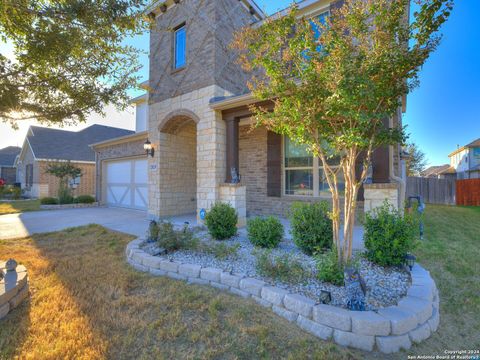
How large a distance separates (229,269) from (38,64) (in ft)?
15.5

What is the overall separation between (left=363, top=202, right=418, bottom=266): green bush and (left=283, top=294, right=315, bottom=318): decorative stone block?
1491 mm

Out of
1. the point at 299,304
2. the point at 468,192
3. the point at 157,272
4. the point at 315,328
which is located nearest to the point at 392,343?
the point at 315,328

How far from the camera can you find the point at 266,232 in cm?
442

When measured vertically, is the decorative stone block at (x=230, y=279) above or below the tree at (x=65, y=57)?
below

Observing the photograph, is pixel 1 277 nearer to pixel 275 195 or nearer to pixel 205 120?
pixel 205 120

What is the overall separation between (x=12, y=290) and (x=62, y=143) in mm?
21738

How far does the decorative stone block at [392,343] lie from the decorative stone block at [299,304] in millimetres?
600

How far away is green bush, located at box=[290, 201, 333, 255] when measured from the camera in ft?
12.8

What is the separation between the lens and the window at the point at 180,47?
26.4ft

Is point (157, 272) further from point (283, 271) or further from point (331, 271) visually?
point (331, 271)

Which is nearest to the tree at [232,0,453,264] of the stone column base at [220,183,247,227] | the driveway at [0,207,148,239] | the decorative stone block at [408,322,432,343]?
the decorative stone block at [408,322,432,343]

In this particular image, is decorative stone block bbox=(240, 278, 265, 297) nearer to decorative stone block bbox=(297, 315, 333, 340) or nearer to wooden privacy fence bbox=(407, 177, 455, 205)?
decorative stone block bbox=(297, 315, 333, 340)

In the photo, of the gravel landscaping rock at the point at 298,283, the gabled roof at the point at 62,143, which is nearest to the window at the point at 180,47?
the gravel landscaping rock at the point at 298,283

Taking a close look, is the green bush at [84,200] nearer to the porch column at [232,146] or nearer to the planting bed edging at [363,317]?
the porch column at [232,146]
